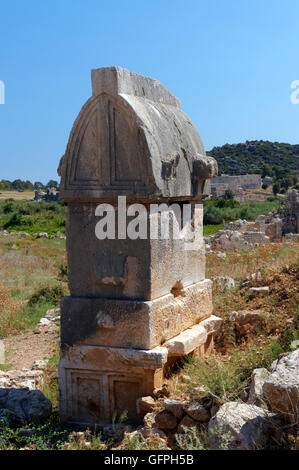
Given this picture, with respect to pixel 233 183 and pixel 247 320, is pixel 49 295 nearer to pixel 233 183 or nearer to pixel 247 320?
pixel 247 320

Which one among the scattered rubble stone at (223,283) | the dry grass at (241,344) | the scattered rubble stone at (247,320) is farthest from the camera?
the scattered rubble stone at (223,283)

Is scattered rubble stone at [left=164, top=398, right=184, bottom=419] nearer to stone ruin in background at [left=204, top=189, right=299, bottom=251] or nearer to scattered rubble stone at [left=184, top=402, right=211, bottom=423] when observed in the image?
scattered rubble stone at [left=184, top=402, right=211, bottom=423]

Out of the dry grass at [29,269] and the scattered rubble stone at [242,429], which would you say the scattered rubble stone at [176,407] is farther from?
the dry grass at [29,269]

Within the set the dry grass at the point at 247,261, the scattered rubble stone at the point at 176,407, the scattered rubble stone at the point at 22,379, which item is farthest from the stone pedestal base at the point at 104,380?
the dry grass at the point at 247,261

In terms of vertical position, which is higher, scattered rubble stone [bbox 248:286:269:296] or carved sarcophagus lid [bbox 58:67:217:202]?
carved sarcophagus lid [bbox 58:67:217:202]

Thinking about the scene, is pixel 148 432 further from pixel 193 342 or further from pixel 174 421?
pixel 193 342

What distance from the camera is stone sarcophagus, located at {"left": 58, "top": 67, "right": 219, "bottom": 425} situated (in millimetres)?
4238

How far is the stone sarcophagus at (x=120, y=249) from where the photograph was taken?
424 centimetres

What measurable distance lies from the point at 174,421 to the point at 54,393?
1855 millimetres

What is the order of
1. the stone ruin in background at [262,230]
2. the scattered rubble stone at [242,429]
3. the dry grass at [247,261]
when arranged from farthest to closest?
the stone ruin in background at [262,230] → the dry grass at [247,261] → the scattered rubble stone at [242,429]

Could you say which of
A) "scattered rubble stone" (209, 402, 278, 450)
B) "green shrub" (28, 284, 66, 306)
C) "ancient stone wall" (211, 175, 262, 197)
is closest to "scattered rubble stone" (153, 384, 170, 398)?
"scattered rubble stone" (209, 402, 278, 450)

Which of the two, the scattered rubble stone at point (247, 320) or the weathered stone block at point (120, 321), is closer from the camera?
the weathered stone block at point (120, 321)

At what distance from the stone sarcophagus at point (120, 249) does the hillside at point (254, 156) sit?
54.3 m

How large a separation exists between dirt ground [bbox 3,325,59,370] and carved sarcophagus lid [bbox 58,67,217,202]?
3047 millimetres
